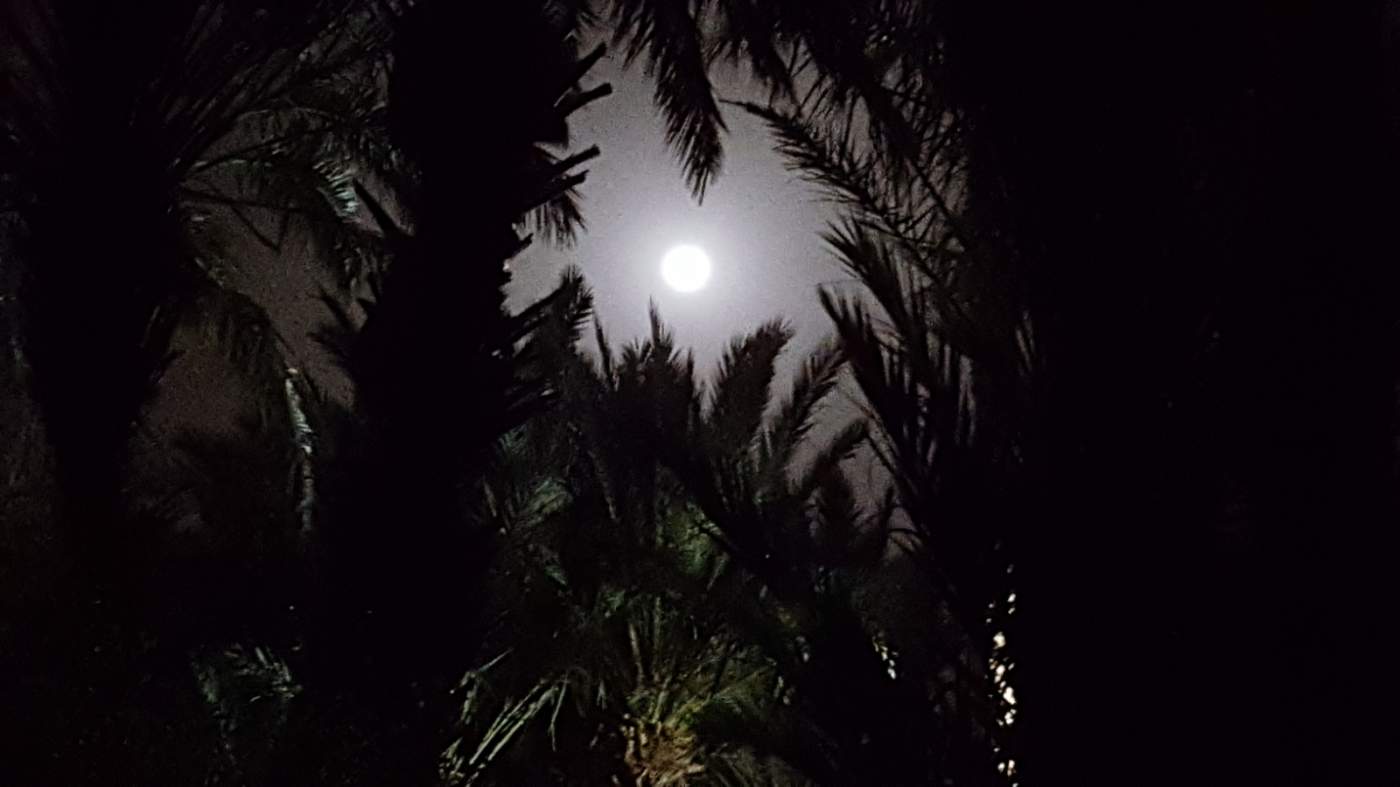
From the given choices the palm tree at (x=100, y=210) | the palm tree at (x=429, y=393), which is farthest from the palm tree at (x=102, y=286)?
the palm tree at (x=429, y=393)

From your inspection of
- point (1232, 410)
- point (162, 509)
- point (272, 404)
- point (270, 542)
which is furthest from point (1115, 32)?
point (272, 404)

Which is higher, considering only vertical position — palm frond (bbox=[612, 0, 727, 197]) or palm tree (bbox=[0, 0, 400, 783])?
palm frond (bbox=[612, 0, 727, 197])

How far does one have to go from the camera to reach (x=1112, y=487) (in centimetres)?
163

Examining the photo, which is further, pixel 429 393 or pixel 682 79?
pixel 682 79

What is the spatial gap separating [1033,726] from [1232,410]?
53cm

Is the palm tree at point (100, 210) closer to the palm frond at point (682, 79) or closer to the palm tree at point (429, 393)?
the palm tree at point (429, 393)

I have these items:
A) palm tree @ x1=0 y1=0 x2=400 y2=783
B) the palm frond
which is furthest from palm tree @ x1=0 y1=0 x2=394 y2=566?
the palm frond

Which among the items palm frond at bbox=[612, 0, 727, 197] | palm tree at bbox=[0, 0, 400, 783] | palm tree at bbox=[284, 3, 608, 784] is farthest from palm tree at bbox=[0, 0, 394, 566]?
palm frond at bbox=[612, 0, 727, 197]

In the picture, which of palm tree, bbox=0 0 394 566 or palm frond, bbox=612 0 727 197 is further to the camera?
palm frond, bbox=612 0 727 197

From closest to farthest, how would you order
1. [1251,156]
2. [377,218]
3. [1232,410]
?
[377,218], [1232,410], [1251,156]

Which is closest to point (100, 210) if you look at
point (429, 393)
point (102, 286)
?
point (102, 286)

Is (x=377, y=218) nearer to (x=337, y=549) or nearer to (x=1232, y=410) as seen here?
(x=337, y=549)

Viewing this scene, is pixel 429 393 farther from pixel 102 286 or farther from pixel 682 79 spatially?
pixel 682 79

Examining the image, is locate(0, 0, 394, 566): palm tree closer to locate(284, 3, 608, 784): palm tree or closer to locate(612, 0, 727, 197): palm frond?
locate(284, 3, 608, 784): palm tree
